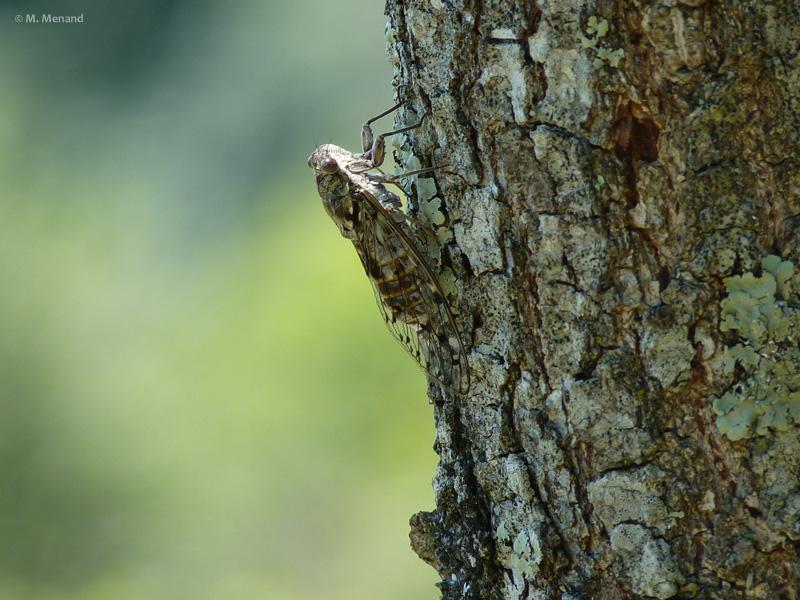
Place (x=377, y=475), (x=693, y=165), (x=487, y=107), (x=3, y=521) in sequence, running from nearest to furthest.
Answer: (x=693, y=165), (x=487, y=107), (x=377, y=475), (x=3, y=521)

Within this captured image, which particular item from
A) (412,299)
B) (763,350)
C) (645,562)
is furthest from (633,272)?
(412,299)

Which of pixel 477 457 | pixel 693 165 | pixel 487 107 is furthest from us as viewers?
pixel 477 457

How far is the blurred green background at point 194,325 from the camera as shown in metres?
3.69

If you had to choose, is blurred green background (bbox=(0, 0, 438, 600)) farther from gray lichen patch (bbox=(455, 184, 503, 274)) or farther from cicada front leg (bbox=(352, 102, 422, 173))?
gray lichen patch (bbox=(455, 184, 503, 274))

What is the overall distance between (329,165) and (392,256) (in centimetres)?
34

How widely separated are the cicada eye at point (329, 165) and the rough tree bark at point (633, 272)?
618 mm

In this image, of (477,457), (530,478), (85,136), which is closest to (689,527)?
(530,478)

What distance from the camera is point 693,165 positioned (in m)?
1.20

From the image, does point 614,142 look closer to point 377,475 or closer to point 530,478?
point 530,478

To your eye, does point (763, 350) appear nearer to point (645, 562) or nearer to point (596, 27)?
point (645, 562)

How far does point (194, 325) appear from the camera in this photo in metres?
4.29

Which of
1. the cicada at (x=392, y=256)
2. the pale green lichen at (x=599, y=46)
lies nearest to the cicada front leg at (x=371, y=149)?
the cicada at (x=392, y=256)

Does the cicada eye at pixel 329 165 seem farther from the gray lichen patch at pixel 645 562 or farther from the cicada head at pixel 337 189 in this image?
the gray lichen patch at pixel 645 562

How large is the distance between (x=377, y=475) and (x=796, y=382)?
2615mm
